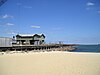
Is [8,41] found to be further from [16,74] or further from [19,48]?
[16,74]

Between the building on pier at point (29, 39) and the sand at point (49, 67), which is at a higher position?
the building on pier at point (29, 39)

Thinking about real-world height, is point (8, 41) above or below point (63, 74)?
above

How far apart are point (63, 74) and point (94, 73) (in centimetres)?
223

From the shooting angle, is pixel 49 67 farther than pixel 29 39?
No

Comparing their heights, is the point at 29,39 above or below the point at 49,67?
above

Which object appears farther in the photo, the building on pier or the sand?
the building on pier

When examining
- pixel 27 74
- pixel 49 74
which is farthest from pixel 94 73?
pixel 27 74

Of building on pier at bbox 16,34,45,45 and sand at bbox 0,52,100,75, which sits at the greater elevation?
building on pier at bbox 16,34,45,45

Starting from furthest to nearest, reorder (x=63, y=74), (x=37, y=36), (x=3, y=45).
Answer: (x=37, y=36), (x=3, y=45), (x=63, y=74)

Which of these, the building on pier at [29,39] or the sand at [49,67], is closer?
the sand at [49,67]

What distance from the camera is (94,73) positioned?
1356cm

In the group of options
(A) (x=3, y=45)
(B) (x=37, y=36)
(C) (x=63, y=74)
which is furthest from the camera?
(B) (x=37, y=36)

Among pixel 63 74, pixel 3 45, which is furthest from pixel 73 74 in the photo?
pixel 3 45

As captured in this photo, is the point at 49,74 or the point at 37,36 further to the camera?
the point at 37,36
